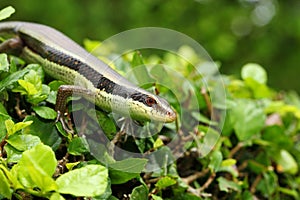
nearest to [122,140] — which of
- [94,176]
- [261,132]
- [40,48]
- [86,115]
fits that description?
[86,115]

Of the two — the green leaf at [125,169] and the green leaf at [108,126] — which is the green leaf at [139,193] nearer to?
the green leaf at [125,169]

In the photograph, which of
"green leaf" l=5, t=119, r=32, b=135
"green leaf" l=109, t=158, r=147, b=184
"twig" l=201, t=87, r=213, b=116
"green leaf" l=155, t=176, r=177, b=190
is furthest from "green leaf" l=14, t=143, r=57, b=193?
"twig" l=201, t=87, r=213, b=116

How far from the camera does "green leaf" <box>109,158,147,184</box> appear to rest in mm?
969

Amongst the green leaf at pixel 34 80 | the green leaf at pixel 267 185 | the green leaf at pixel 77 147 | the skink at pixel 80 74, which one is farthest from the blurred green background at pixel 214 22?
the green leaf at pixel 77 147

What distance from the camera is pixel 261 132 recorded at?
1499 millimetres

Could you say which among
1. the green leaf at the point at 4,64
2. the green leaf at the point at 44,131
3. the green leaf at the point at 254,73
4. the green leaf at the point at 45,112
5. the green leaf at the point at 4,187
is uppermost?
the green leaf at the point at 254,73

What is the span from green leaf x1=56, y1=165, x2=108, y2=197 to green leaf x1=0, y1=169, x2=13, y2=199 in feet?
0.29

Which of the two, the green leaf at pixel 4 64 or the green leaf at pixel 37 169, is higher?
the green leaf at pixel 4 64

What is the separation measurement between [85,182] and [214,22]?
440 centimetres

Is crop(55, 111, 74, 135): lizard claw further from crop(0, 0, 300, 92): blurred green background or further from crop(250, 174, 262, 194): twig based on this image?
crop(0, 0, 300, 92): blurred green background

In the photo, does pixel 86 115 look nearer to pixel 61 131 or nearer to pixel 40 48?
pixel 61 131

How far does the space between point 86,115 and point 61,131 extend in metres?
0.13

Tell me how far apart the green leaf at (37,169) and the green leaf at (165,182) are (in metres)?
0.33

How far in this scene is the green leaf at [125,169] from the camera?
97cm
